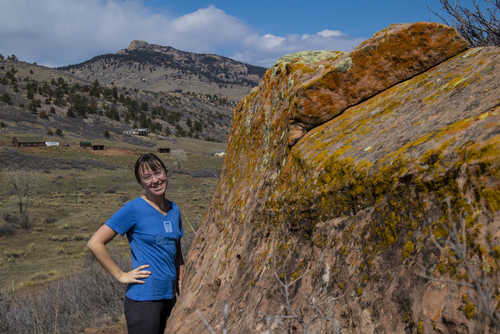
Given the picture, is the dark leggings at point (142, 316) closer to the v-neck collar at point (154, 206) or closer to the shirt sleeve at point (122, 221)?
the shirt sleeve at point (122, 221)

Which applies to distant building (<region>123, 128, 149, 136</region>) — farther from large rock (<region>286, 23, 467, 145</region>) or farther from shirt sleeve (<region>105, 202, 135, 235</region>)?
shirt sleeve (<region>105, 202, 135, 235</region>)

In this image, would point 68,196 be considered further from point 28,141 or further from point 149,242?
point 149,242

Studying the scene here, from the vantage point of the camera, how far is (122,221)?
2.69 m

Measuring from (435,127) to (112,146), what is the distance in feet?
144

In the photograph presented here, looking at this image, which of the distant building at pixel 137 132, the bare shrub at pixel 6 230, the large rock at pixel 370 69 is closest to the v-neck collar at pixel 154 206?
the large rock at pixel 370 69

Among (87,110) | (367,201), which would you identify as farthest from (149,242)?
(87,110)

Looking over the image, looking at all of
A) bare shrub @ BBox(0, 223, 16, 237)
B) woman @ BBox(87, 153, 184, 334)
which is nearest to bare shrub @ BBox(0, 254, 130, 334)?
woman @ BBox(87, 153, 184, 334)

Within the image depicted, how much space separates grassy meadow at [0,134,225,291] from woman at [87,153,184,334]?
95 cm

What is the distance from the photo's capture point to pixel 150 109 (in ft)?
221

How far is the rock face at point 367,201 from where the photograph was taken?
161cm

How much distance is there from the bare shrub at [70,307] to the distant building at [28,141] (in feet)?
103

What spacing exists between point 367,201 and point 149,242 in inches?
63.9

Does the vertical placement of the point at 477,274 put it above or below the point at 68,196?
above

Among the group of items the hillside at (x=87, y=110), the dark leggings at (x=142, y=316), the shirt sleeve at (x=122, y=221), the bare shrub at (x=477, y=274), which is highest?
the hillside at (x=87, y=110)
